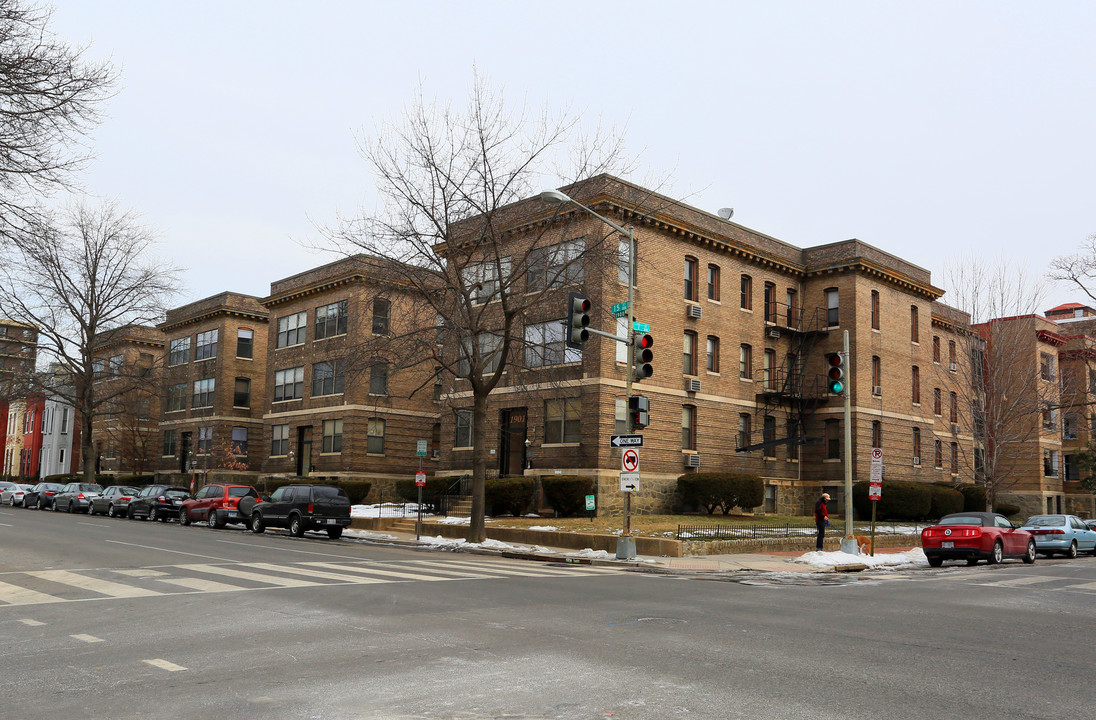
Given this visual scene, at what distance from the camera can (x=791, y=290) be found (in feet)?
141

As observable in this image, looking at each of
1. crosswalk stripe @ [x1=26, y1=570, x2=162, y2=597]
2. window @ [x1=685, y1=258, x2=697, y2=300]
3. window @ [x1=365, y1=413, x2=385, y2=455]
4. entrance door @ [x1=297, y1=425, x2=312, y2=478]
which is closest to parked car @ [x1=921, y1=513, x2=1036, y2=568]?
window @ [x1=685, y1=258, x2=697, y2=300]

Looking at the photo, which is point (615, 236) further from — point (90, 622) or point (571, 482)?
point (90, 622)

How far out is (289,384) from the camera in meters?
50.2

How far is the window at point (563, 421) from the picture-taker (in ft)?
110

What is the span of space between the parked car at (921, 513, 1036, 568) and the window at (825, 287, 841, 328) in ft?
65.1

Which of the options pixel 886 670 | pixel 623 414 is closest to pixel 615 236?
pixel 623 414

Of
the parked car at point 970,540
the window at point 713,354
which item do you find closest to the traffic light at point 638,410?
the parked car at point 970,540

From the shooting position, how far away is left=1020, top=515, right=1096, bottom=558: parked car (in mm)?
27828

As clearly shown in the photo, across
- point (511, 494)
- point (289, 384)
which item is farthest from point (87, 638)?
point (289, 384)

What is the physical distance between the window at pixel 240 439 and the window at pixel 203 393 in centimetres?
237

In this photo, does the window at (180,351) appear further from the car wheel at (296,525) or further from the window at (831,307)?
the window at (831,307)

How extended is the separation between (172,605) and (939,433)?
1799 inches

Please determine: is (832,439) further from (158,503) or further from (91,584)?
(91,584)

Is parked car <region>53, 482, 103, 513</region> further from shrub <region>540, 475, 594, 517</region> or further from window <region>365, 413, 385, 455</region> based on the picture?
shrub <region>540, 475, 594, 517</region>
